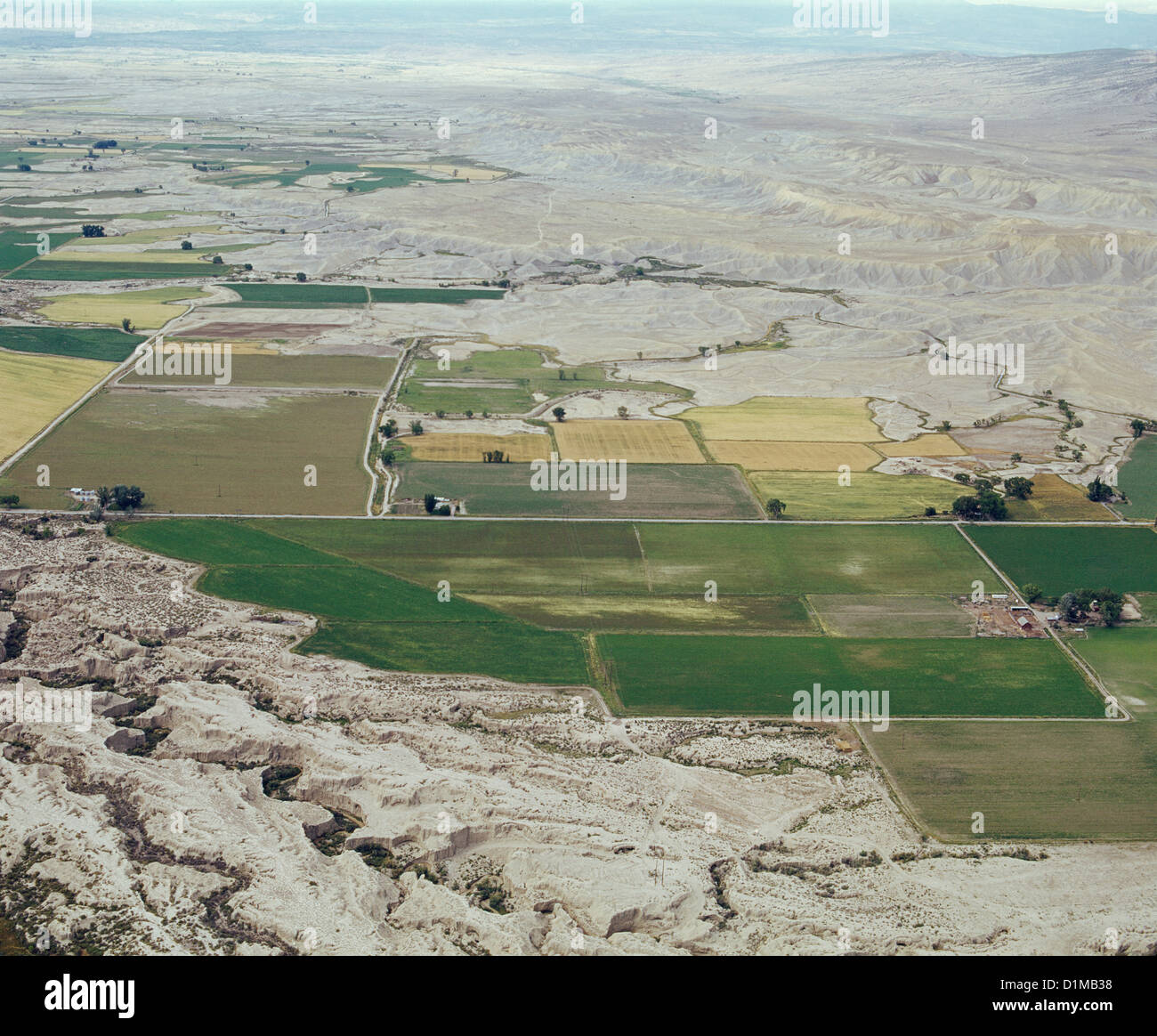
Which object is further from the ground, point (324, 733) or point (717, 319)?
point (717, 319)

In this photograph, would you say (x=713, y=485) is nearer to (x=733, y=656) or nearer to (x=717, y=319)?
(x=733, y=656)

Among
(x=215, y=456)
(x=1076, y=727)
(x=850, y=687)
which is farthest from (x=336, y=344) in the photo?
(x=1076, y=727)

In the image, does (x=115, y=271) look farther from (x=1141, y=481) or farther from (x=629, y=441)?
(x=1141, y=481)

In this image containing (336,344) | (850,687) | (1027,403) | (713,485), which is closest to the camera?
(850,687)

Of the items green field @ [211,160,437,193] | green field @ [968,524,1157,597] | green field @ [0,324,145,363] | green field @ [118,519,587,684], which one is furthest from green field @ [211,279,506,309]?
green field @ [968,524,1157,597]

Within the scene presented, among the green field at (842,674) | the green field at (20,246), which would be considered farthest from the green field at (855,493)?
the green field at (20,246)

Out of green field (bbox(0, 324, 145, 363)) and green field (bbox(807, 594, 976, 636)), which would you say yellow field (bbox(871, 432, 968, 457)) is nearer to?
green field (bbox(807, 594, 976, 636))

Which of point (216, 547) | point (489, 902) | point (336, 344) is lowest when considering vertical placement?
point (489, 902)

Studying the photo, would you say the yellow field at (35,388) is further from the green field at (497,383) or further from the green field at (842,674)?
the green field at (842,674)
